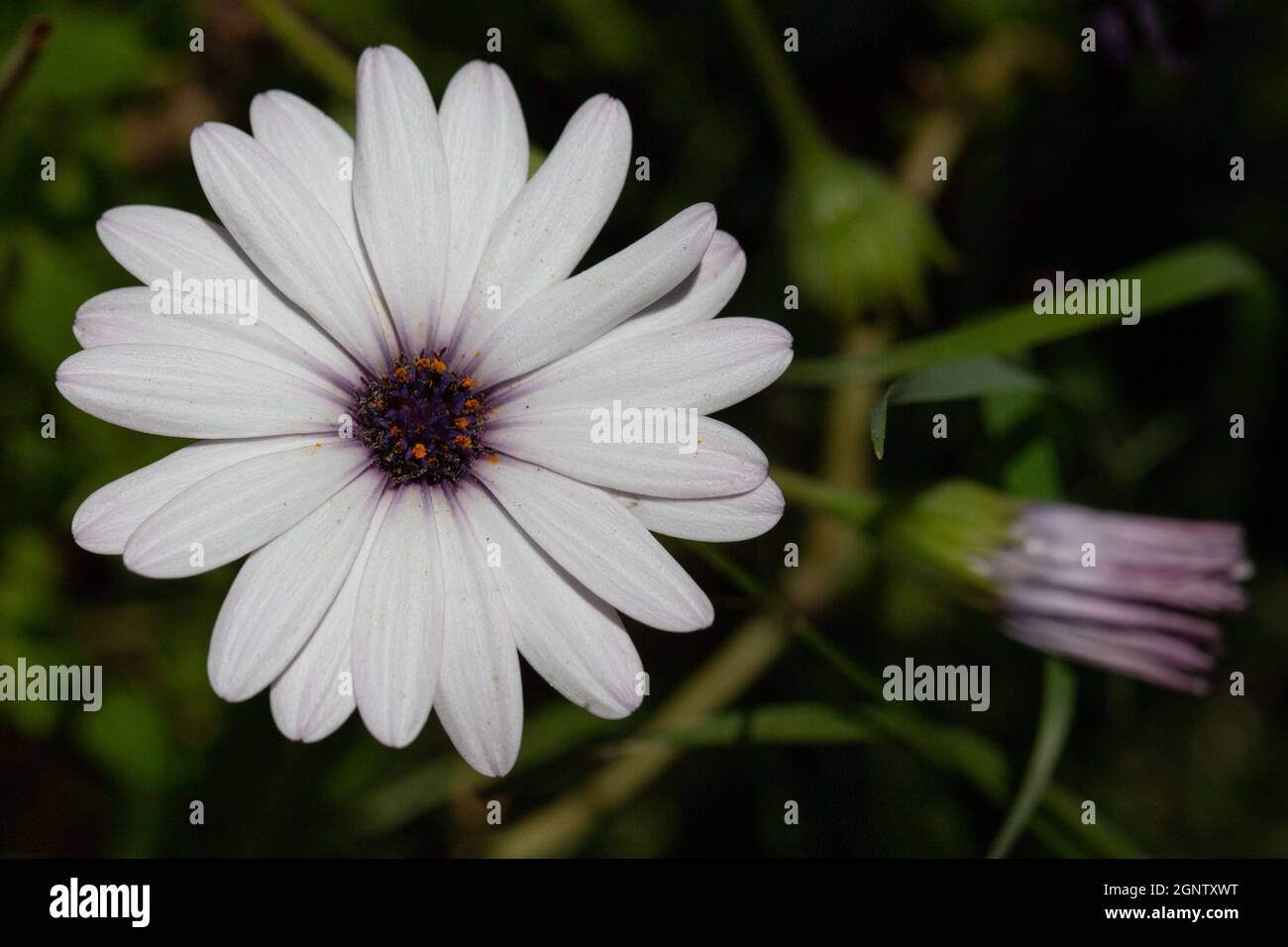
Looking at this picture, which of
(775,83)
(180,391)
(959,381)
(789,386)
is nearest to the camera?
(180,391)

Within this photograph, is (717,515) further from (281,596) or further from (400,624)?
(281,596)

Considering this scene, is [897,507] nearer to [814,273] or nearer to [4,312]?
[814,273]

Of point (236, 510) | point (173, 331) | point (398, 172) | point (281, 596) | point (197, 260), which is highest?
point (398, 172)

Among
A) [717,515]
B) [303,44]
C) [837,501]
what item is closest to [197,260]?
[303,44]

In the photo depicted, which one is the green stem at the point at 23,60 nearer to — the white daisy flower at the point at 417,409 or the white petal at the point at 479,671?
the white daisy flower at the point at 417,409

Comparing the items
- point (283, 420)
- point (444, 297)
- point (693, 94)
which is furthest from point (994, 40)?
point (283, 420)
